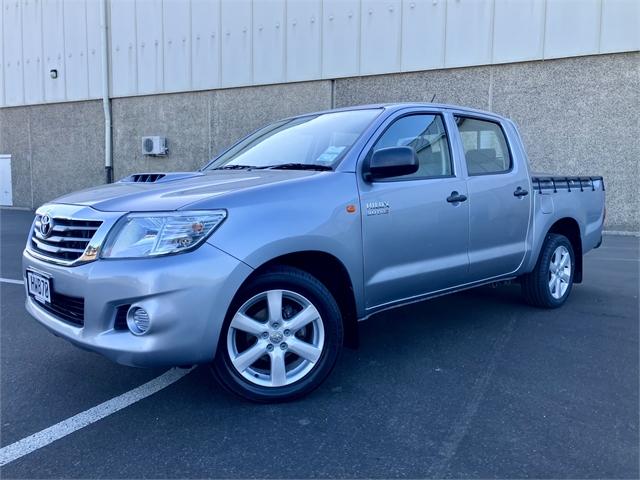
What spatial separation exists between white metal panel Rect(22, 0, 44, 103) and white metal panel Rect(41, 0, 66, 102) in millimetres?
227

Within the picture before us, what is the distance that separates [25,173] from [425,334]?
17106 mm

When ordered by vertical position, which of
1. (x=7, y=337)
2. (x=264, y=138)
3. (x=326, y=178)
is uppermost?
(x=264, y=138)

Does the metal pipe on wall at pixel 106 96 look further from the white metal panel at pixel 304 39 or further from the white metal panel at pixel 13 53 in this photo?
the white metal panel at pixel 304 39

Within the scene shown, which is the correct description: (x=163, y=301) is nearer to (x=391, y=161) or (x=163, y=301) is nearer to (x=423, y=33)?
(x=391, y=161)

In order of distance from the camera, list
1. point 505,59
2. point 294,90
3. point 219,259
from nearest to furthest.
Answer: point 219,259
point 505,59
point 294,90

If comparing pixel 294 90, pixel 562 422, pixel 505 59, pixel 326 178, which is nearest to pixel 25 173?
pixel 294 90

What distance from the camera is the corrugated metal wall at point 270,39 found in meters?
10.4

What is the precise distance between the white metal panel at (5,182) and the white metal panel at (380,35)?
12.7m

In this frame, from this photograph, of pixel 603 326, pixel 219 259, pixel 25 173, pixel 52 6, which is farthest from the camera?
pixel 25 173

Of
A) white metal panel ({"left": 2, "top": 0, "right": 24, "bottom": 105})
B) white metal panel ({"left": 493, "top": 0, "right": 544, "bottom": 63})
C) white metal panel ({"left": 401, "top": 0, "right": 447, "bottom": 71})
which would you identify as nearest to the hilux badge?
white metal panel ({"left": 493, "top": 0, "right": 544, "bottom": 63})

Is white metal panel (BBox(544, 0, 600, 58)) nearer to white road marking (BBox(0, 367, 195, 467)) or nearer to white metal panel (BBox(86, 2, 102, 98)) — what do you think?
white road marking (BBox(0, 367, 195, 467))

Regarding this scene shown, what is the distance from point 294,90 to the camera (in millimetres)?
13172

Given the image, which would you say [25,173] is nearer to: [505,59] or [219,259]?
[505,59]

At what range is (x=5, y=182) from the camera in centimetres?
1866
